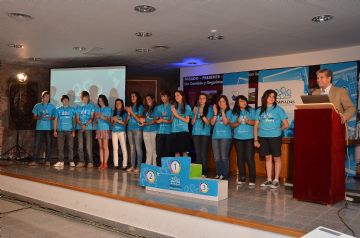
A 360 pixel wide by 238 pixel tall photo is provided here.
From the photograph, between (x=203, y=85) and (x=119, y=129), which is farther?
(x=203, y=85)

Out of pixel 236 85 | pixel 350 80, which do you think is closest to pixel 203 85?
pixel 236 85

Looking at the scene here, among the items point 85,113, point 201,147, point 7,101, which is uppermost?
point 7,101

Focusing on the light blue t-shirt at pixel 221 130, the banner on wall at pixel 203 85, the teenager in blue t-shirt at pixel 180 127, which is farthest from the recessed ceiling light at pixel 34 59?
the light blue t-shirt at pixel 221 130

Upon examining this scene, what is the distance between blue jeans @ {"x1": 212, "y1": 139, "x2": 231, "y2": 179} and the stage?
0.25 m

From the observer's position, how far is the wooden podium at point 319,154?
3482 millimetres

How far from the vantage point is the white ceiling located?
13.0ft

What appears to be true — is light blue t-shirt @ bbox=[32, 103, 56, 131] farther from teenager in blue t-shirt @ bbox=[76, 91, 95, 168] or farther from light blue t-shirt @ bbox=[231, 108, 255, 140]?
light blue t-shirt @ bbox=[231, 108, 255, 140]

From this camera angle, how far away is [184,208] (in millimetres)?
3424

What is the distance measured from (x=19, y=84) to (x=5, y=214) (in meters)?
4.67

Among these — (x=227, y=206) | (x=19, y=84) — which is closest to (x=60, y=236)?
(x=227, y=206)

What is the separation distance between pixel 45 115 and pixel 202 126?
11.2ft

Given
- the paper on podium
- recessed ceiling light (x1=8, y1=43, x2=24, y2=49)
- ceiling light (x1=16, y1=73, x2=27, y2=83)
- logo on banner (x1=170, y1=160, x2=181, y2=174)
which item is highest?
recessed ceiling light (x1=8, y1=43, x2=24, y2=49)

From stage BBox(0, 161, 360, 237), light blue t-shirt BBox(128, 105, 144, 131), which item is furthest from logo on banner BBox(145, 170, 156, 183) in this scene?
light blue t-shirt BBox(128, 105, 144, 131)

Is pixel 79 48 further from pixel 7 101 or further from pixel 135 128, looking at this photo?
pixel 7 101
